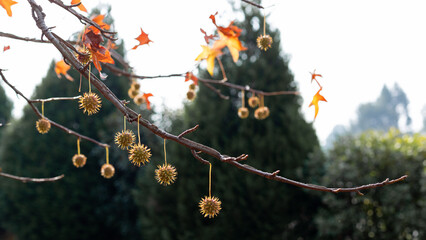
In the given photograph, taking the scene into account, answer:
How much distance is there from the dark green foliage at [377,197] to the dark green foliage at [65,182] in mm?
3849

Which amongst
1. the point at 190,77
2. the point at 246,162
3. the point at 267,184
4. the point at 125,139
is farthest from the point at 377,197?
the point at 125,139

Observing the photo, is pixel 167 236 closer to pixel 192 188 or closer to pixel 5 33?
pixel 192 188

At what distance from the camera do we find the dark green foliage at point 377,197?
4758mm

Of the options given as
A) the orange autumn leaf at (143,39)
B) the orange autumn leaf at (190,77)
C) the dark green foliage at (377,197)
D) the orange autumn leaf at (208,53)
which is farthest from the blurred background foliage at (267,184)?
the orange autumn leaf at (208,53)

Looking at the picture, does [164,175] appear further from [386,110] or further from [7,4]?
[386,110]

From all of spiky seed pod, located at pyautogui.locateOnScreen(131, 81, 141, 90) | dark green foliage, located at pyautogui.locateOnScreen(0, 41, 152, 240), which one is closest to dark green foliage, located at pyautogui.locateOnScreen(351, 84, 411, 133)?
dark green foliage, located at pyautogui.locateOnScreen(0, 41, 152, 240)

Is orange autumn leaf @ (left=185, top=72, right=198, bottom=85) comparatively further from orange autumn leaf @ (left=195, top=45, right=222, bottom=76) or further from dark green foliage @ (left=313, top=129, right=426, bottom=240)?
dark green foliage @ (left=313, top=129, right=426, bottom=240)

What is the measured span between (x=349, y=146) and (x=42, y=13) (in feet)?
16.5

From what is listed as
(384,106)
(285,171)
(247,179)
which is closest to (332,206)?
(285,171)

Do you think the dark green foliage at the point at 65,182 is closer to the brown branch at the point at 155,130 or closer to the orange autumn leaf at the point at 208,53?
the orange autumn leaf at the point at 208,53

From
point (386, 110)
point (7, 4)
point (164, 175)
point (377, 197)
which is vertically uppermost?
point (386, 110)

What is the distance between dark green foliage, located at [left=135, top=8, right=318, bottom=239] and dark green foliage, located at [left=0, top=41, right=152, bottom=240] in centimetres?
165

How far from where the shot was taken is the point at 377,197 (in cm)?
506

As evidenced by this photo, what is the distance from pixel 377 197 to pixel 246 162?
1739 mm
